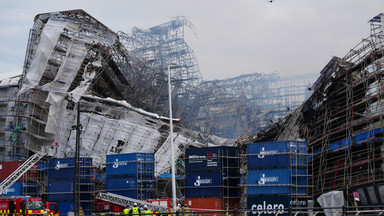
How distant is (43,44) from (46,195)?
17165 mm

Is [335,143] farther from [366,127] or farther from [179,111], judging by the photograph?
[179,111]

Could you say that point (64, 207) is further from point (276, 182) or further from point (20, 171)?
point (276, 182)

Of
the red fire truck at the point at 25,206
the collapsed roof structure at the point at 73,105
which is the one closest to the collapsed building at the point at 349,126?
the collapsed roof structure at the point at 73,105

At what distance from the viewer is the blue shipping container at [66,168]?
151ft

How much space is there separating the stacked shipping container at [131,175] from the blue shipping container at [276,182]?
1107cm

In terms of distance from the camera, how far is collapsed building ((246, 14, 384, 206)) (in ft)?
117

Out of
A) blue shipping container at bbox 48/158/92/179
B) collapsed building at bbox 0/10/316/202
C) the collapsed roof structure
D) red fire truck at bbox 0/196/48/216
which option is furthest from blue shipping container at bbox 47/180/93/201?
the collapsed roof structure

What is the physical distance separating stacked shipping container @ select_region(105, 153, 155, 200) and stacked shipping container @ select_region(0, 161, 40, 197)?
31.1 feet

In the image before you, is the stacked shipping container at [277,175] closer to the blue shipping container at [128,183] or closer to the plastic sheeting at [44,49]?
the blue shipping container at [128,183]

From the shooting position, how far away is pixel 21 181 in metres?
50.2

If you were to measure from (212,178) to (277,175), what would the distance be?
572 cm

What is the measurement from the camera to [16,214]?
37688mm

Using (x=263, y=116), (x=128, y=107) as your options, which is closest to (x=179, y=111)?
(x=263, y=116)

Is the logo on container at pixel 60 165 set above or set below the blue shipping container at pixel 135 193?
above
